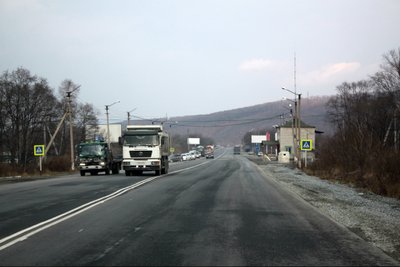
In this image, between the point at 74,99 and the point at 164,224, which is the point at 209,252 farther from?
the point at 74,99

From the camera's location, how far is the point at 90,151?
38750 mm

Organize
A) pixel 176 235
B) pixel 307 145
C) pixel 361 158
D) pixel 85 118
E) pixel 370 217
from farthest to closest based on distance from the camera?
pixel 85 118 → pixel 307 145 → pixel 361 158 → pixel 370 217 → pixel 176 235

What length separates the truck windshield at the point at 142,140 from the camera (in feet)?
109

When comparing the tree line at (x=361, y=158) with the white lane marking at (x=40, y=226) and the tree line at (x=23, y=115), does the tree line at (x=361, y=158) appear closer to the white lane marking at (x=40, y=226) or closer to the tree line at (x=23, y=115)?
the white lane marking at (x=40, y=226)

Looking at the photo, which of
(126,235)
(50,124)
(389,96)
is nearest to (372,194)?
(126,235)

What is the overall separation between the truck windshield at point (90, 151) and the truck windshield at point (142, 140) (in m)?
6.10

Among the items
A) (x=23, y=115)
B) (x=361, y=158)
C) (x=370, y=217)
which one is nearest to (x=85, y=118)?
(x=23, y=115)

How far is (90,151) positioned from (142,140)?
7365mm

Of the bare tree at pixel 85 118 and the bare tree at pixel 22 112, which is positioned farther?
the bare tree at pixel 85 118

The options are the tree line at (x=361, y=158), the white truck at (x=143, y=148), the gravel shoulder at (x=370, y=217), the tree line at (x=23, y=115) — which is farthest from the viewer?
the tree line at (x=23, y=115)

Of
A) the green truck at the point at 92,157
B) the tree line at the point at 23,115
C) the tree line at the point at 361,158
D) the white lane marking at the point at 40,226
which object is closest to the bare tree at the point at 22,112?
the tree line at the point at 23,115

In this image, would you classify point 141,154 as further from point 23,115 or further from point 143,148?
point 23,115

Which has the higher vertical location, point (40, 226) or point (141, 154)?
point (141, 154)

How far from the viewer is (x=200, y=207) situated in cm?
1467
